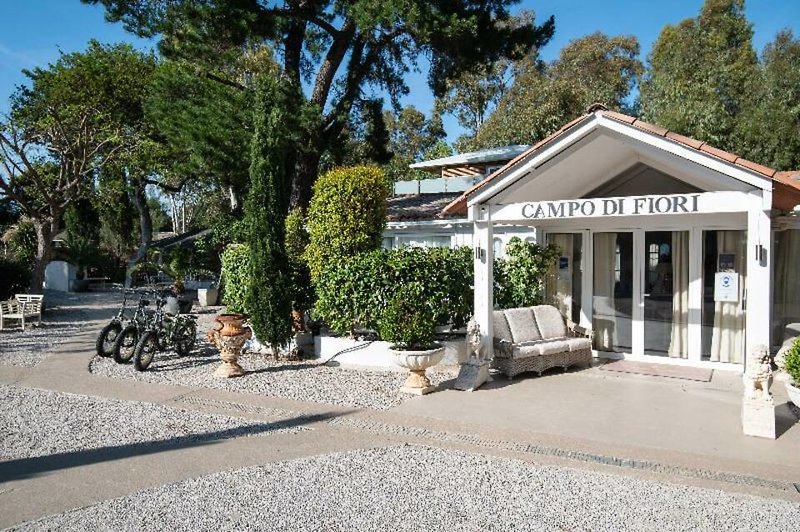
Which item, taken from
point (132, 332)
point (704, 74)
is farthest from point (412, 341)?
point (704, 74)

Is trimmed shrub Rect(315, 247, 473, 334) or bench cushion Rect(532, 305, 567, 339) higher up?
trimmed shrub Rect(315, 247, 473, 334)

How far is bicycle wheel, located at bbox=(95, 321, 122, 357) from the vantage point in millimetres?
10130

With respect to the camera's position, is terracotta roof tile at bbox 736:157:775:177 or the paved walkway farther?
terracotta roof tile at bbox 736:157:775:177

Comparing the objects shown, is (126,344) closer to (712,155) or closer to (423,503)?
(423,503)

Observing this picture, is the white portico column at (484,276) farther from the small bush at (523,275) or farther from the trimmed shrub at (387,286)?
the small bush at (523,275)

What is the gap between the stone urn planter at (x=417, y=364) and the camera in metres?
7.66

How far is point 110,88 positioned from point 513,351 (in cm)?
2573

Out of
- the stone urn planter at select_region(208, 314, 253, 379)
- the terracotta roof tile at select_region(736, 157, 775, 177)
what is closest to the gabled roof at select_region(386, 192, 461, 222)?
the stone urn planter at select_region(208, 314, 253, 379)

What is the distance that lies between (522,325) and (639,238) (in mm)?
2311

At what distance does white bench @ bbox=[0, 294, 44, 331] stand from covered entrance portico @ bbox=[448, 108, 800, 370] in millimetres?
11259

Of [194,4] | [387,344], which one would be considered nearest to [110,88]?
[194,4]

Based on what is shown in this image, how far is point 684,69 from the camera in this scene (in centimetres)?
3081

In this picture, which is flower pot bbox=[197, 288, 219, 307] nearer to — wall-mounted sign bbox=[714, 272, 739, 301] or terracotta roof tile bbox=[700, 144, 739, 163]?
wall-mounted sign bbox=[714, 272, 739, 301]

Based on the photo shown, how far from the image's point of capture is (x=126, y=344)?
33.9 ft
